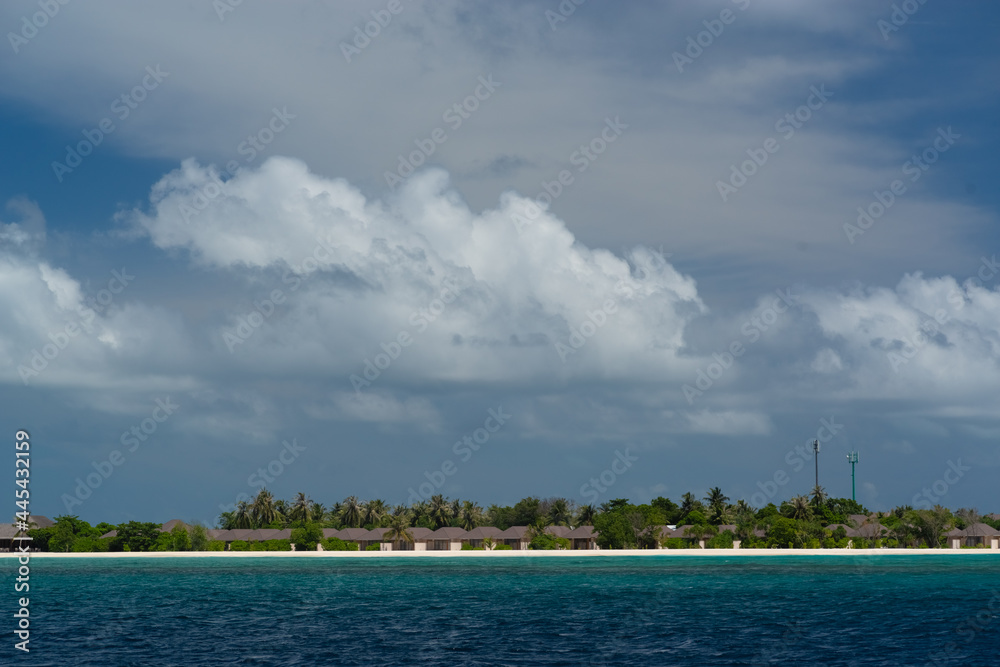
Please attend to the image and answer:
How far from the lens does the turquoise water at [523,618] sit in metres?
41.9

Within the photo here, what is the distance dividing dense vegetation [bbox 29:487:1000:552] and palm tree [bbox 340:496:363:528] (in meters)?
0.18

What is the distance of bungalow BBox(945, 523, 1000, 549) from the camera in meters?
161

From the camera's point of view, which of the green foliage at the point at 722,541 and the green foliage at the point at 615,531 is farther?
the green foliage at the point at 615,531

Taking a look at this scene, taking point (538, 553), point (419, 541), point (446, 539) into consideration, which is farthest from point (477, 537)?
point (538, 553)

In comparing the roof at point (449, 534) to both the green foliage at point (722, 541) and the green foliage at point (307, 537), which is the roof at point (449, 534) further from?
the green foliage at point (722, 541)

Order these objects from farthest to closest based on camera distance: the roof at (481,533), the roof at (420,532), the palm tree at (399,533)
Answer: the roof at (481,533), the roof at (420,532), the palm tree at (399,533)

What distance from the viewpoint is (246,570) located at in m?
116

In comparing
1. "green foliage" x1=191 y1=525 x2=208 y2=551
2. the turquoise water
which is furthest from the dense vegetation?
the turquoise water

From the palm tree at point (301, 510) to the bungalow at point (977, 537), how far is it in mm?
107778

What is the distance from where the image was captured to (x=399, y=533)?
6585 inches

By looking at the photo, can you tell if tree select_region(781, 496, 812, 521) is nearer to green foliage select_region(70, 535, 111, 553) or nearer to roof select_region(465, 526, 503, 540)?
roof select_region(465, 526, 503, 540)

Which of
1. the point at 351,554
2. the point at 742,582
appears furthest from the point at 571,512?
the point at 742,582

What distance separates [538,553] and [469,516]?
68.5ft

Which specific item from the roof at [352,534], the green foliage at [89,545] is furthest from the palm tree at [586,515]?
the green foliage at [89,545]
